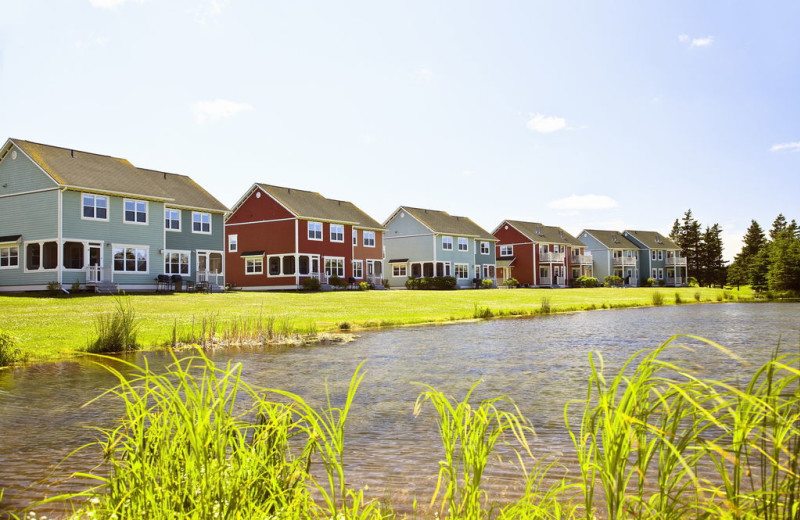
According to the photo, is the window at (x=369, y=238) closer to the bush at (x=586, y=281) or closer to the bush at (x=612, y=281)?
the bush at (x=586, y=281)

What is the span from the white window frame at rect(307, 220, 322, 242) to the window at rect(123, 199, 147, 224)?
47.1ft

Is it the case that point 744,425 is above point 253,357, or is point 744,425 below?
above

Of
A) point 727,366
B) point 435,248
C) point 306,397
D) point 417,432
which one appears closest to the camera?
point 417,432

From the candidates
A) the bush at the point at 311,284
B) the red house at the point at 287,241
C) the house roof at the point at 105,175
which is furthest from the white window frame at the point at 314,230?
the house roof at the point at 105,175

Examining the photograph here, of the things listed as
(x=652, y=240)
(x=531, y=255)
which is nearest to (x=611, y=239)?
(x=652, y=240)

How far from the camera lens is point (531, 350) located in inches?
645

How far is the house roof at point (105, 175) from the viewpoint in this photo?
39375mm

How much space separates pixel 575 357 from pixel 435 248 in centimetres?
5249

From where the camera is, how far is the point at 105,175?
4219 cm

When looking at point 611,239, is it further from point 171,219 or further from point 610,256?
point 171,219

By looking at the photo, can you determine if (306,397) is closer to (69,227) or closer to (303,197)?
(69,227)

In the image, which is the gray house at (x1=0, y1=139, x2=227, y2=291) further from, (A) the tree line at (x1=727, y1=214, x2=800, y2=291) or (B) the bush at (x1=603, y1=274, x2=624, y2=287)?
(B) the bush at (x1=603, y1=274, x2=624, y2=287)

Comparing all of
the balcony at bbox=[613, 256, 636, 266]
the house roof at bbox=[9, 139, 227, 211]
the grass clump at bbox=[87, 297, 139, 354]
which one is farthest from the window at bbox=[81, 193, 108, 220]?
the balcony at bbox=[613, 256, 636, 266]

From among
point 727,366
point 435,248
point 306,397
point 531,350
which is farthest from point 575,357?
point 435,248
